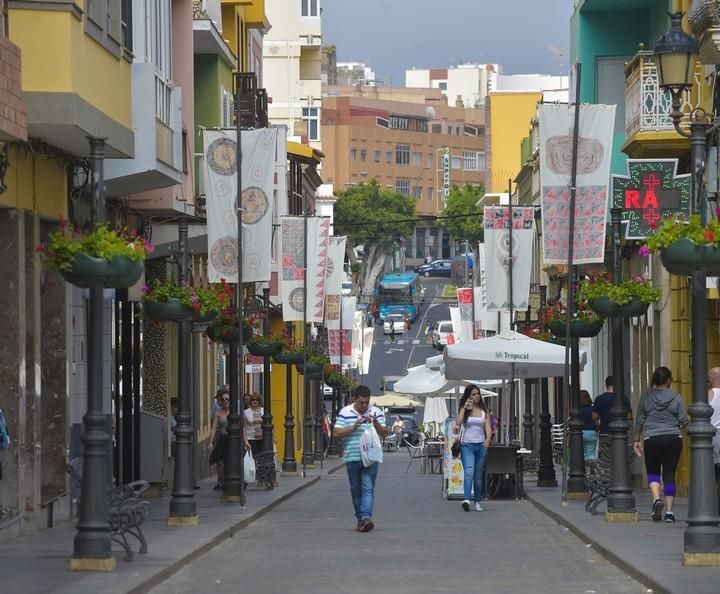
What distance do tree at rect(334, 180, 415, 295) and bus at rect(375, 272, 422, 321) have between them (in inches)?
227

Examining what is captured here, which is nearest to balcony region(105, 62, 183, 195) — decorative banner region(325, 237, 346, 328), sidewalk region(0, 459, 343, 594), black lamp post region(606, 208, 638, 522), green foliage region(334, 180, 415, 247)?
sidewalk region(0, 459, 343, 594)

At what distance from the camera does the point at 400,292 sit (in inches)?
6634

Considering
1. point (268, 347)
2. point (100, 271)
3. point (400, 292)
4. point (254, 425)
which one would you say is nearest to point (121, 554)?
point (100, 271)

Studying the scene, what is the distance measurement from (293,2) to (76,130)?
251 feet

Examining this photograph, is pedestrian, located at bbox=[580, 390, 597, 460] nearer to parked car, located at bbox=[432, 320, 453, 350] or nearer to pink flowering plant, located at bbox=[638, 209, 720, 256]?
pink flowering plant, located at bbox=[638, 209, 720, 256]

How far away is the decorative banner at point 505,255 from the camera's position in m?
41.0

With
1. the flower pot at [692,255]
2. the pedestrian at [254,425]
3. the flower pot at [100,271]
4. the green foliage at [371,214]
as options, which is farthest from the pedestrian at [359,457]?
the green foliage at [371,214]

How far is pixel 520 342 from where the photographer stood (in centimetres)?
3319

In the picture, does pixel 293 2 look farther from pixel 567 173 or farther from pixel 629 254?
pixel 567 173

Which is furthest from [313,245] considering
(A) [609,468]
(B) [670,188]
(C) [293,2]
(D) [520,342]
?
(C) [293,2]

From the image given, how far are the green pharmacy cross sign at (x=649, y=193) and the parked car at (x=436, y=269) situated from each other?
158510 mm

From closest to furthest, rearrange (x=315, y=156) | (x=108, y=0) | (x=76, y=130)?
1. (x=76, y=130)
2. (x=108, y=0)
3. (x=315, y=156)

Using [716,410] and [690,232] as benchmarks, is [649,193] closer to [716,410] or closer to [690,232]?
[716,410]

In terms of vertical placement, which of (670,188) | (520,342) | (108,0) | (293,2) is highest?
(293,2)
